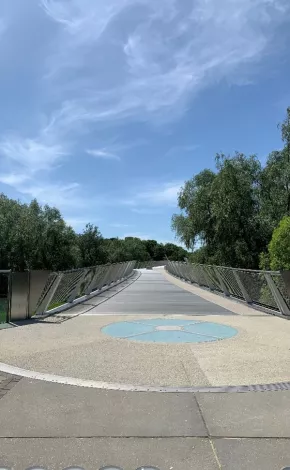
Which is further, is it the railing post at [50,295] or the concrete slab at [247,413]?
the railing post at [50,295]

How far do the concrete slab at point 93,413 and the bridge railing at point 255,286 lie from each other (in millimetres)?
6223

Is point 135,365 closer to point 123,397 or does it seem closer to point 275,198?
point 123,397

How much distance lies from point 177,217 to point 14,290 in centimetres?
2778

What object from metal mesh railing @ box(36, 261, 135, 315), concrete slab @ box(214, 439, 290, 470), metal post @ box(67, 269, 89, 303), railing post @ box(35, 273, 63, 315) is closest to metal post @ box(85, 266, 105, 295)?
metal mesh railing @ box(36, 261, 135, 315)

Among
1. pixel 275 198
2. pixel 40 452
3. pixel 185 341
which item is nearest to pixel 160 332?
pixel 185 341

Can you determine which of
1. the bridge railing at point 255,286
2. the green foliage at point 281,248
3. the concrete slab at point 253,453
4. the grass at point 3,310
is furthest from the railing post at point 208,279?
the concrete slab at point 253,453

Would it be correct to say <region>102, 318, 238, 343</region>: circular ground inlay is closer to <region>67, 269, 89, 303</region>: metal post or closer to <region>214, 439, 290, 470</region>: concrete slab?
<region>67, 269, 89, 303</region>: metal post

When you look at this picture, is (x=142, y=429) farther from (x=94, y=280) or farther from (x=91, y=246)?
(x=91, y=246)

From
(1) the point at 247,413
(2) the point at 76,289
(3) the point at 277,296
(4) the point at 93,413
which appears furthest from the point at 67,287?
(1) the point at 247,413

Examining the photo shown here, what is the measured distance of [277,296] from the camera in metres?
10.3

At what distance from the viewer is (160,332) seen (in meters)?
8.02

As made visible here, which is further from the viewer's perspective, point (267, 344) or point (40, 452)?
point (267, 344)

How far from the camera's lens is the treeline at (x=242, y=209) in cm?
2102

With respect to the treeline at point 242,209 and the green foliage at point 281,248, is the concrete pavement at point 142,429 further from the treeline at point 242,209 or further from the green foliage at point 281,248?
the treeline at point 242,209
